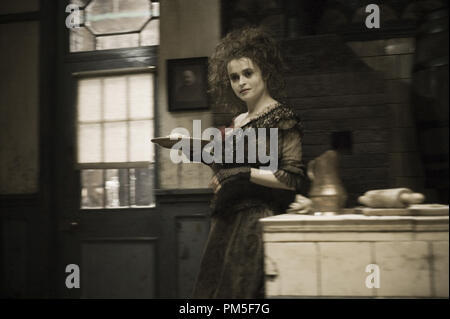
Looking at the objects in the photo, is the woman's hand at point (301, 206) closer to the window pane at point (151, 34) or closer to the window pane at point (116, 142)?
the window pane at point (116, 142)

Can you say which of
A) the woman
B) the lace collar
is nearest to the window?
the woman

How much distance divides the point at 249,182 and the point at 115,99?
101 centimetres

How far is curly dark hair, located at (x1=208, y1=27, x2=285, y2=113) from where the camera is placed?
217cm

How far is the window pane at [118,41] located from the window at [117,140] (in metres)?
0.20

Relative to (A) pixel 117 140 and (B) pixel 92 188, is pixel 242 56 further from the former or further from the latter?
(B) pixel 92 188

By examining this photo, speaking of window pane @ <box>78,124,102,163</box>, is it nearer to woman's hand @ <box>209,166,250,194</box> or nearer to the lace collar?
woman's hand @ <box>209,166,250,194</box>

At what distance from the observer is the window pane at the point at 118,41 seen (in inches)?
101

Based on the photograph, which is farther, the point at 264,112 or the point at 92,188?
the point at 92,188

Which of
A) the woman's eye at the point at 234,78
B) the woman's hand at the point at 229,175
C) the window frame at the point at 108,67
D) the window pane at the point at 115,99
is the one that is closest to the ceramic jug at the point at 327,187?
the woman's hand at the point at 229,175

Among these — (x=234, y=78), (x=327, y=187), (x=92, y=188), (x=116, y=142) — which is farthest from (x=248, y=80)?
(x=92, y=188)

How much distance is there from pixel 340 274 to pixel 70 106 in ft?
6.08

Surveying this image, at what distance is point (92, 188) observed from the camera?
2576mm

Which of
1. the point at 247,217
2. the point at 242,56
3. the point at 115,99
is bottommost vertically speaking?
the point at 247,217

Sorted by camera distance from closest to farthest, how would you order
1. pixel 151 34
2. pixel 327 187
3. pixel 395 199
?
pixel 395 199, pixel 327 187, pixel 151 34
